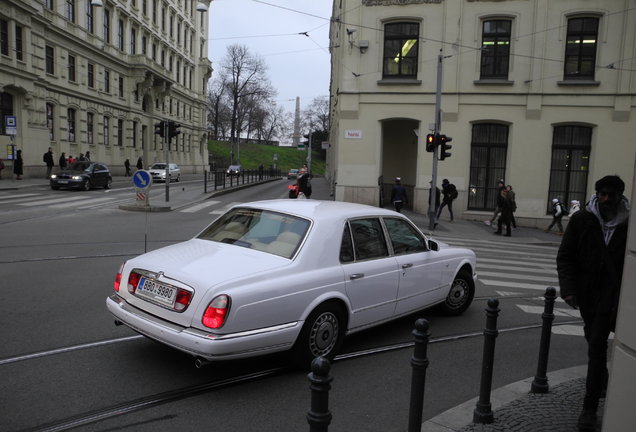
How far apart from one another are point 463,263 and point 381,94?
16259mm

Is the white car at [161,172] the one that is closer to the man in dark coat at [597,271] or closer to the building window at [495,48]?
the building window at [495,48]

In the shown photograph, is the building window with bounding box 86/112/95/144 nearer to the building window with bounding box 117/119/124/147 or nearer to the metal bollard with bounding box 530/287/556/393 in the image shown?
the building window with bounding box 117/119/124/147

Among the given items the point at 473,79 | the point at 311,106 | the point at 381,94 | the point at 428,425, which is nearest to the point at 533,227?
the point at 473,79

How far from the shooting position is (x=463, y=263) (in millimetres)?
6637

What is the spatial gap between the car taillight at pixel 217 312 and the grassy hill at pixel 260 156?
78.4m

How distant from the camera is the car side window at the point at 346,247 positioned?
5.00m

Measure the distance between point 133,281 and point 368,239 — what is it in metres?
2.41

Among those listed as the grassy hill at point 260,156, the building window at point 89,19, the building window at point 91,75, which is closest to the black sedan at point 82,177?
the building window at point 91,75

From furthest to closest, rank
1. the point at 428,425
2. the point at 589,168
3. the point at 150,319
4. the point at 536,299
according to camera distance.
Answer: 1. the point at 589,168
2. the point at 536,299
3. the point at 150,319
4. the point at 428,425

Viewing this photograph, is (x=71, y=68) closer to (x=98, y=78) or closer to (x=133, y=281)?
(x=98, y=78)

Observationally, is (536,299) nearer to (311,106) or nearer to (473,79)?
(473,79)

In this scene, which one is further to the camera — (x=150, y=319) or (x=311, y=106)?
(x=311, y=106)

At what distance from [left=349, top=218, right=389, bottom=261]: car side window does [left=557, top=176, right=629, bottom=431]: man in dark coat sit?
1.93 meters

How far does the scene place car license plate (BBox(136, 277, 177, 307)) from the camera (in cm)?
419
